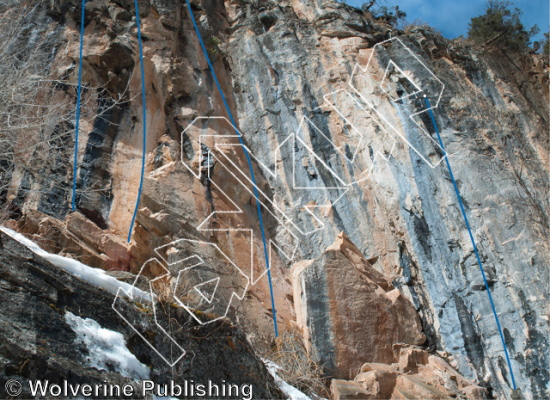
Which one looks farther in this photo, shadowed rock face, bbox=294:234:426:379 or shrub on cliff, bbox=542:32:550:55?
shrub on cliff, bbox=542:32:550:55

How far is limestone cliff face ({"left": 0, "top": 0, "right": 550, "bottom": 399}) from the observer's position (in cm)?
712

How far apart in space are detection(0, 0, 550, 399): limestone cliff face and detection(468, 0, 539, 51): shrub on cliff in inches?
15.5

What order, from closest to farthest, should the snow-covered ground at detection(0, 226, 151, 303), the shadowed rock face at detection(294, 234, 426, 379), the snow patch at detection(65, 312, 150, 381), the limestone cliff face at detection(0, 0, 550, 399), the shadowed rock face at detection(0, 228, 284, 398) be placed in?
1. the shadowed rock face at detection(0, 228, 284, 398)
2. the snow patch at detection(65, 312, 150, 381)
3. the snow-covered ground at detection(0, 226, 151, 303)
4. the shadowed rock face at detection(294, 234, 426, 379)
5. the limestone cliff face at detection(0, 0, 550, 399)

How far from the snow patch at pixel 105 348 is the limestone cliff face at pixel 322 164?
10.4ft

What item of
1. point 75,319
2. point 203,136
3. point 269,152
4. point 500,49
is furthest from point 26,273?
point 500,49

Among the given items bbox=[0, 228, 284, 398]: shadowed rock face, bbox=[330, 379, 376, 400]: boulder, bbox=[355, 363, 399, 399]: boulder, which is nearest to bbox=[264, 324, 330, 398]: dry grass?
bbox=[330, 379, 376, 400]: boulder

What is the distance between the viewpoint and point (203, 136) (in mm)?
9062

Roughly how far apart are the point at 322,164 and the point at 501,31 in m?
7.18

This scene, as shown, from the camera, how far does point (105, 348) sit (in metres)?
3.63

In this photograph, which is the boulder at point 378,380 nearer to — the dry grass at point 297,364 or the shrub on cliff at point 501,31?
the dry grass at point 297,364

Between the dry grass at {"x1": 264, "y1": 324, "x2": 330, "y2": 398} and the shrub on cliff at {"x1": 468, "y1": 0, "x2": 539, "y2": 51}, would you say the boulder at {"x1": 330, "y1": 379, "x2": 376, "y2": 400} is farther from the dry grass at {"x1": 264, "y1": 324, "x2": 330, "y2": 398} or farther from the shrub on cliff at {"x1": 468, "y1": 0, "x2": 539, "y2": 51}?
the shrub on cliff at {"x1": 468, "y1": 0, "x2": 539, "y2": 51}

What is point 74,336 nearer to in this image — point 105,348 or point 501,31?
point 105,348

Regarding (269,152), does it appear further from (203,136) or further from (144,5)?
(144,5)

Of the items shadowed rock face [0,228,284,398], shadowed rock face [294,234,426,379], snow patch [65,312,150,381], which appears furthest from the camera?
shadowed rock face [294,234,426,379]
